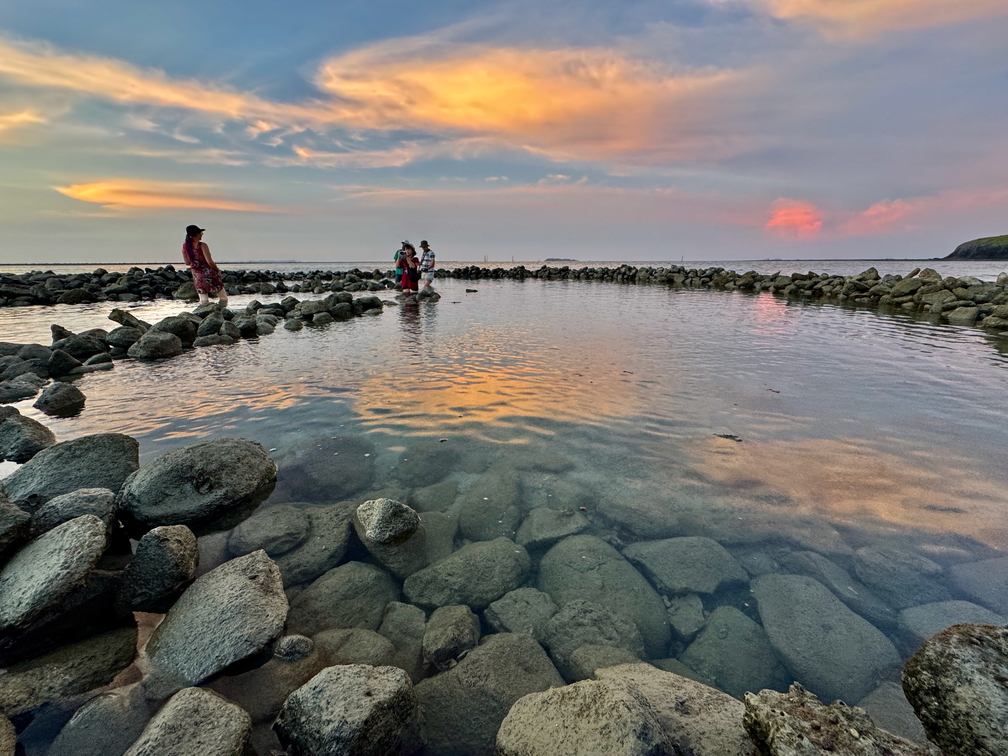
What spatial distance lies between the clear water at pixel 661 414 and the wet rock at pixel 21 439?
23 centimetres

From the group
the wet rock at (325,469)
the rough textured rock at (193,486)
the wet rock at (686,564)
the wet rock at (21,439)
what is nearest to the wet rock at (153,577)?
the rough textured rock at (193,486)

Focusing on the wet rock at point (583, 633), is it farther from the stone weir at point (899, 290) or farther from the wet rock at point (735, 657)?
the stone weir at point (899, 290)

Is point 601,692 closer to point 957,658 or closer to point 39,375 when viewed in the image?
point 957,658

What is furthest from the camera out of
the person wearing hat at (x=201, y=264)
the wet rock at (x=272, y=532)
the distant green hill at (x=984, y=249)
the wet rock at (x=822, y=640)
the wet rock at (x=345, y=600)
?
the distant green hill at (x=984, y=249)

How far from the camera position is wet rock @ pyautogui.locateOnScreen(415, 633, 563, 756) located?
2660mm

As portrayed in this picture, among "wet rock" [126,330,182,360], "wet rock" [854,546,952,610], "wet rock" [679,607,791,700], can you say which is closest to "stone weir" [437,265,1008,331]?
"wet rock" [854,546,952,610]

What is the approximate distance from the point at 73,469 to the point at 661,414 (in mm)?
7667

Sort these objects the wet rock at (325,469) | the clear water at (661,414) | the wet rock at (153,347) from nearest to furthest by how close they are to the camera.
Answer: the clear water at (661,414) < the wet rock at (325,469) < the wet rock at (153,347)

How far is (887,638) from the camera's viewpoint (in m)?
3.25

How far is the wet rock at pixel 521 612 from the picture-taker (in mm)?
3467

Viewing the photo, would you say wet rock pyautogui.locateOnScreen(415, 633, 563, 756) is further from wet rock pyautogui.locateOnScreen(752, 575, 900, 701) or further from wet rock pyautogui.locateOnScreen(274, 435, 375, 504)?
wet rock pyautogui.locateOnScreen(274, 435, 375, 504)

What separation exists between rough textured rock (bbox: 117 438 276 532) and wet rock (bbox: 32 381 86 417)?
15.1ft

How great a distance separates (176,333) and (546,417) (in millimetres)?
13027

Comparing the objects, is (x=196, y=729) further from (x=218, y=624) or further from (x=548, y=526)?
(x=548, y=526)
